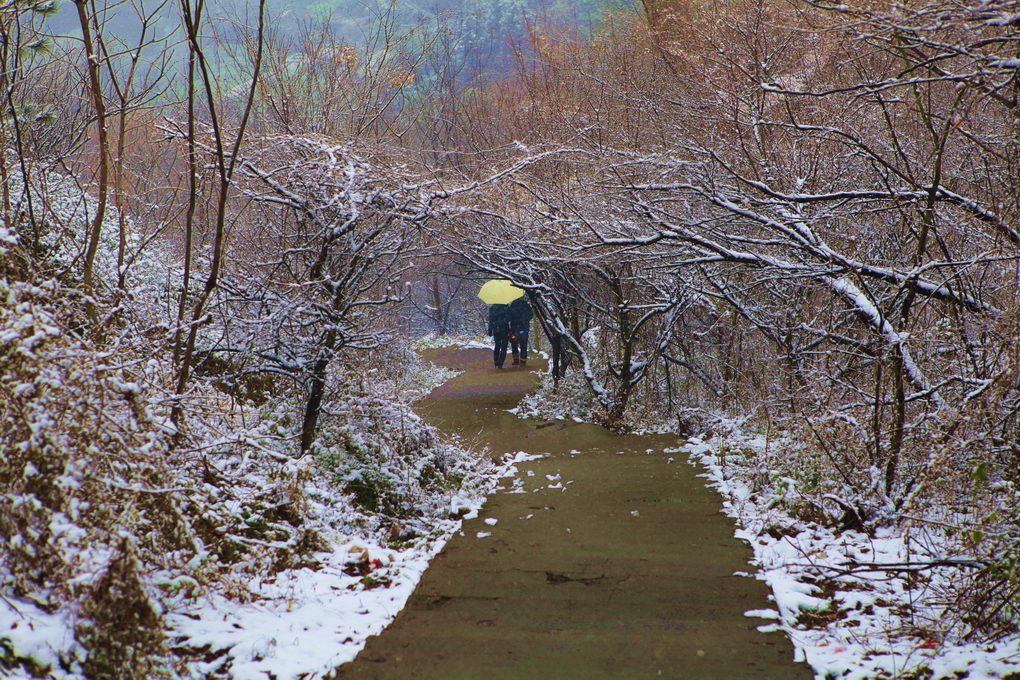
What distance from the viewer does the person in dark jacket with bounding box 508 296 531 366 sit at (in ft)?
58.8

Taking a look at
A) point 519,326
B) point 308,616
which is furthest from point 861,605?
point 519,326

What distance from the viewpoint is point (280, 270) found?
24.2 ft

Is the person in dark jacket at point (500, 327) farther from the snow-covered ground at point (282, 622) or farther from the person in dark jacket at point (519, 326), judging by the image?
the snow-covered ground at point (282, 622)

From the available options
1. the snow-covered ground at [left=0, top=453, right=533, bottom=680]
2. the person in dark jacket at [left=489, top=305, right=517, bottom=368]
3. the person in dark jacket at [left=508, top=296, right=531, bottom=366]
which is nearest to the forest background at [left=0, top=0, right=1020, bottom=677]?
the snow-covered ground at [left=0, top=453, right=533, bottom=680]

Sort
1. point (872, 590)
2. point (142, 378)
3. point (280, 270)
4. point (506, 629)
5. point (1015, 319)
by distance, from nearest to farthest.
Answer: point (1015, 319), point (142, 378), point (506, 629), point (872, 590), point (280, 270)

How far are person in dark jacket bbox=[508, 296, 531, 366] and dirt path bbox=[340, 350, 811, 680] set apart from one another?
976 centimetres

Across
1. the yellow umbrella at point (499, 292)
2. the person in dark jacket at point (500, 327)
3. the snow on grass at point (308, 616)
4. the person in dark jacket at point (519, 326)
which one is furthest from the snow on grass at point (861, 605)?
the person in dark jacket at point (500, 327)

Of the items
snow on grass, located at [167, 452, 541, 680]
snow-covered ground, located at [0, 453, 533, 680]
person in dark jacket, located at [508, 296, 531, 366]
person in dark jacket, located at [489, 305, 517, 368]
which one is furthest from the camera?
person in dark jacket, located at [489, 305, 517, 368]

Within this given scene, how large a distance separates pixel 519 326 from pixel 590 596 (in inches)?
564

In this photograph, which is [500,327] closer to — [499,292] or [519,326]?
[519,326]

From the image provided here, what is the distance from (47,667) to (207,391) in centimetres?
347

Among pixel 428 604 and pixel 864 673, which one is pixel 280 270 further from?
pixel 864 673

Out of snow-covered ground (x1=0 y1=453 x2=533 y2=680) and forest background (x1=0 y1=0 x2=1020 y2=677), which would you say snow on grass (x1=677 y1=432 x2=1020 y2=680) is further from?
snow-covered ground (x1=0 y1=453 x2=533 y2=680)

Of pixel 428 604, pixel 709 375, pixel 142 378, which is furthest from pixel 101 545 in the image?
pixel 709 375
